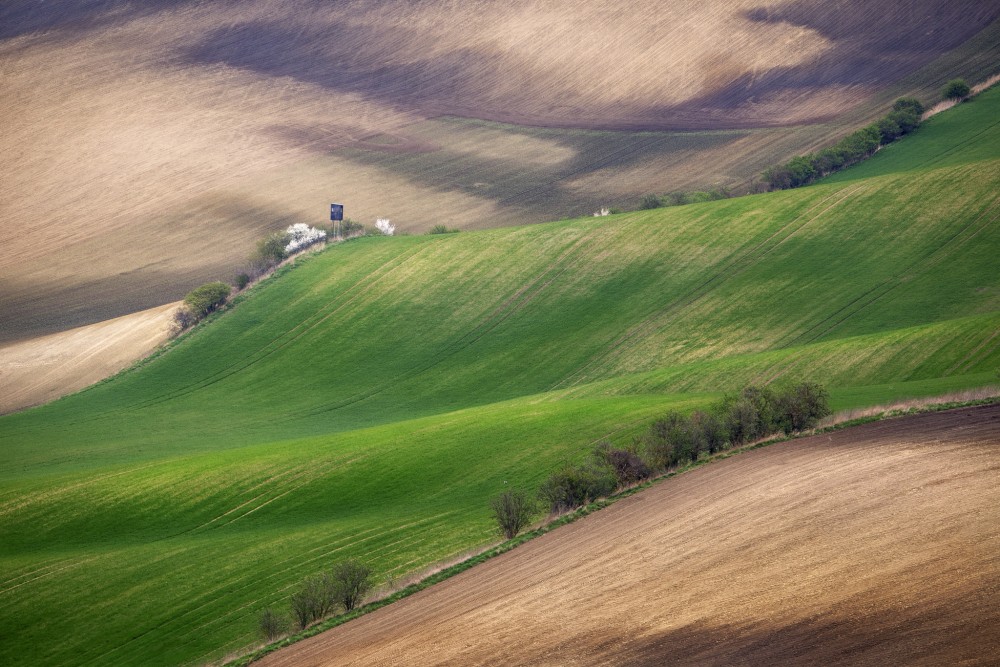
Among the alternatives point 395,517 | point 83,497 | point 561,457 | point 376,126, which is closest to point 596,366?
point 561,457

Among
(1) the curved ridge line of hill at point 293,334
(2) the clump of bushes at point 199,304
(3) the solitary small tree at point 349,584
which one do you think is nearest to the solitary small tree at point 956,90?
(1) the curved ridge line of hill at point 293,334

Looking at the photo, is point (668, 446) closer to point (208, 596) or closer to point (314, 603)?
point (314, 603)

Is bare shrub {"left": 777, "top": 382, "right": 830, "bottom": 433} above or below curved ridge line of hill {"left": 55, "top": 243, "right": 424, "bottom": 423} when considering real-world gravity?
below

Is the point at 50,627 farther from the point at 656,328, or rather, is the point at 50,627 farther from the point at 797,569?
the point at 656,328

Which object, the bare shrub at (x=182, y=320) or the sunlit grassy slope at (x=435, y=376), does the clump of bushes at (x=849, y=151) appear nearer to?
the sunlit grassy slope at (x=435, y=376)

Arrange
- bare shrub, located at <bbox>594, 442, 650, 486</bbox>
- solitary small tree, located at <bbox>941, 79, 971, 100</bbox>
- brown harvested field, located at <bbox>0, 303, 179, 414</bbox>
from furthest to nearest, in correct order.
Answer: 1. solitary small tree, located at <bbox>941, 79, 971, 100</bbox>
2. brown harvested field, located at <bbox>0, 303, 179, 414</bbox>
3. bare shrub, located at <bbox>594, 442, 650, 486</bbox>

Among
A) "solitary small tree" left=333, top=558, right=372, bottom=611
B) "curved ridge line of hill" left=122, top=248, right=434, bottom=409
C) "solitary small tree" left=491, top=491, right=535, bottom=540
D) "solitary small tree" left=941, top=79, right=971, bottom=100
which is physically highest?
"solitary small tree" left=941, top=79, right=971, bottom=100

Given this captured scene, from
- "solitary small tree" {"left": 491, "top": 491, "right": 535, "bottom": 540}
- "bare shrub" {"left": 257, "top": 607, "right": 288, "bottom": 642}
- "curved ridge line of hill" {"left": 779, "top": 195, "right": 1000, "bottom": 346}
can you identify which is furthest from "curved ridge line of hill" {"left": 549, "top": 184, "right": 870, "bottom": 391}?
"bare shrub" {"left": 257, "top": 607, "right": 288, "bottom": 642}

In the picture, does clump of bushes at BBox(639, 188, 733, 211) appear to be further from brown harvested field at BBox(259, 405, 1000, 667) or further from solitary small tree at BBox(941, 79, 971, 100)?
brown harvested field at BBox(259, 405, 1000, 667)
